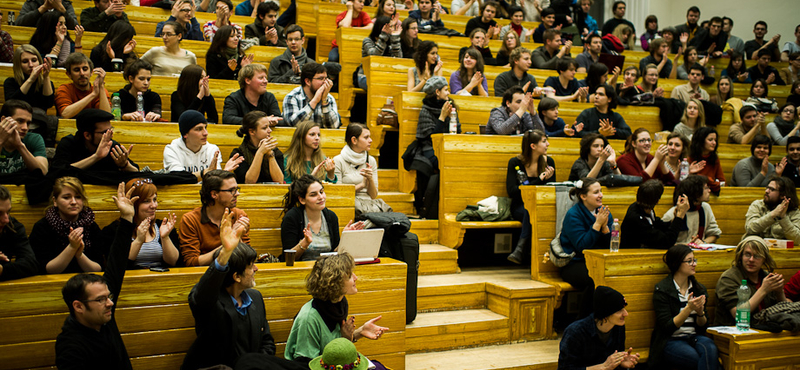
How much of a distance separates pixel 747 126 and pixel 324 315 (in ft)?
17.7

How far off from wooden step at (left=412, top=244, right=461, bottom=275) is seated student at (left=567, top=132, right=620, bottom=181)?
116 centimetres

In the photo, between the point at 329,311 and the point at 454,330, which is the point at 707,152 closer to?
the point at 454,330

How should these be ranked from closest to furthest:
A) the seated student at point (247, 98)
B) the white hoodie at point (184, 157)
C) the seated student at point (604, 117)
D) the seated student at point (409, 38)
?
the white hoodie at point (184, 157) → the seated student at point (247, 98) → the seated student at point (604, 117) → the seated student at point (409, 38)

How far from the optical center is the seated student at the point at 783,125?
651 centimetres

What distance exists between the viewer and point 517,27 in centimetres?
771

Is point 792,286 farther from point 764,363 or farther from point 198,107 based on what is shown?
point 198,107

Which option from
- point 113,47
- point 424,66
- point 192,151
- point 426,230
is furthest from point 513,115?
point 113,47

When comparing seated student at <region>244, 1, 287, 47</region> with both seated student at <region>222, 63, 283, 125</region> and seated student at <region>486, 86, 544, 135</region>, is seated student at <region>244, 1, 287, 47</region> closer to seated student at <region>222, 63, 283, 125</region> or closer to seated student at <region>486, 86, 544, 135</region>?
seated student at <region>222, 63, 283, 125</region>

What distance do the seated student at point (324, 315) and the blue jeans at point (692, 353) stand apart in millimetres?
1896

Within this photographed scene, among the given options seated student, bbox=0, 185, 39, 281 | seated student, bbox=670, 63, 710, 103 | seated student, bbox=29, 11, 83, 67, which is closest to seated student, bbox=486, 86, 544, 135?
seated student, bbox=670, 63, 710, 103

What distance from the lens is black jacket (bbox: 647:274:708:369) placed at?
3701 millimetres

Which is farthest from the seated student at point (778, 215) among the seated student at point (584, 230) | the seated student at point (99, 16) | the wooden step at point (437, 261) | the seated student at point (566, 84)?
the seated student at point (99, 16)

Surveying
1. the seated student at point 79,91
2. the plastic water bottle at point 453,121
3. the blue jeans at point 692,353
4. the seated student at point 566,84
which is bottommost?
the blue jeans at point 692,353

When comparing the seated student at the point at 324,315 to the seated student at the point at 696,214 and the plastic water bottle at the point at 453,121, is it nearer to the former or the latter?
the plastic water bottle at the point at 453,121
